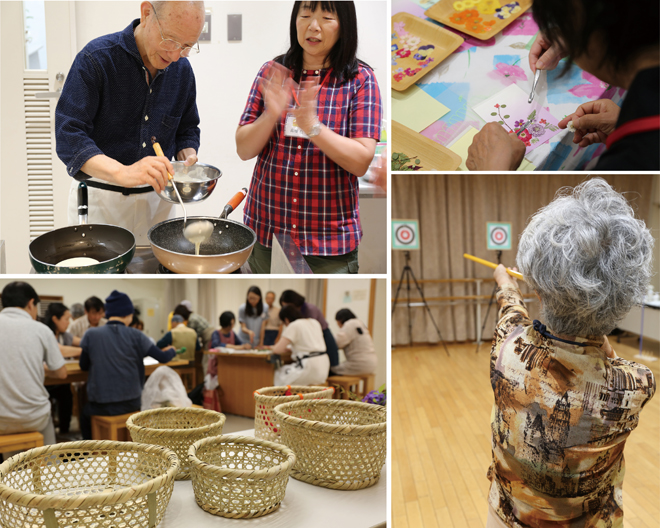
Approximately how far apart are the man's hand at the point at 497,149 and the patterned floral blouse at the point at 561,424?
397 millimetres

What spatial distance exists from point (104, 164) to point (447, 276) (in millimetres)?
5169

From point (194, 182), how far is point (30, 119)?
35 centimetres

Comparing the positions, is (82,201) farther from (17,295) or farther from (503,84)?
(503,84)

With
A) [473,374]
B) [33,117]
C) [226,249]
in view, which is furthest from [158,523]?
[473,374]

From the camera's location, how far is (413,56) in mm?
1223

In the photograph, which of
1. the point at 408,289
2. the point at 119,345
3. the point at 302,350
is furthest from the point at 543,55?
the point at 408,289

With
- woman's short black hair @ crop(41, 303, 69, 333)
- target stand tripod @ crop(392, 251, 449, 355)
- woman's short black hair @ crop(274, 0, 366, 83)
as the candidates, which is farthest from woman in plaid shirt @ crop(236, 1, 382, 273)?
target stand tripod @ crop(392, 251, 449, 355)

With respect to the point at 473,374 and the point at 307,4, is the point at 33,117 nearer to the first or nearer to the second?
the point at 307,4

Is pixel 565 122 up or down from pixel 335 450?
up

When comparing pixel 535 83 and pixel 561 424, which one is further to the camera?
pixel 535 83

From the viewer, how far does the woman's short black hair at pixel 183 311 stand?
2.54 meters

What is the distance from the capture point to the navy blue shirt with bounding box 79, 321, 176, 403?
2139 mm

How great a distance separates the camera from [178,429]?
117 cm

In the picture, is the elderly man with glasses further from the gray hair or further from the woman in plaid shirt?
the gray hair
